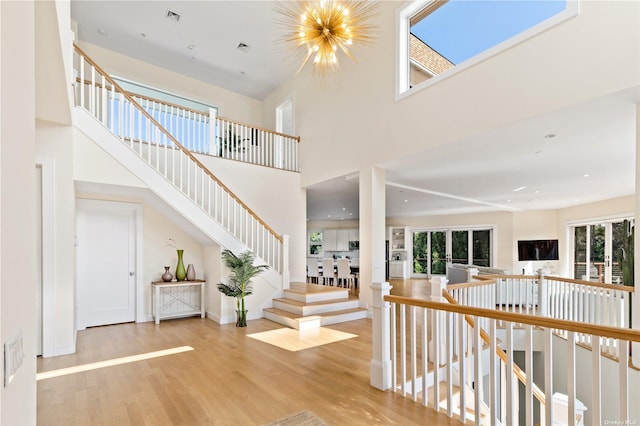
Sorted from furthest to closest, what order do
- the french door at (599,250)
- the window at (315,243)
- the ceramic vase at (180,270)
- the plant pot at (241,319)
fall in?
the window at (315,243), the french door at (599,250), the ceramic vase at (180,270), the plant pot at (241,319)

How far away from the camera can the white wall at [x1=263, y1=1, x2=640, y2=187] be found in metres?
3.03

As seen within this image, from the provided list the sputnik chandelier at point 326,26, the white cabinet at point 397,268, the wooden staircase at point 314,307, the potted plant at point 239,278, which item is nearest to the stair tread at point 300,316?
the wooden staircase at point 314,307

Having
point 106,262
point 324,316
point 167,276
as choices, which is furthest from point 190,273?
point 324,316

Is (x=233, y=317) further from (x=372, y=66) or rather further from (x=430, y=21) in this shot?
(x=430, y=21)

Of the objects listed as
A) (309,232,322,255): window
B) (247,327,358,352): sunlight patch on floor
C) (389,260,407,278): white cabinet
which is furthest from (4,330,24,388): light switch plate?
(309,232,322,255): window

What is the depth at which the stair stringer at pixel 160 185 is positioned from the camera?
4.48 m

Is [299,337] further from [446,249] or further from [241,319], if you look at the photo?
[446,249]

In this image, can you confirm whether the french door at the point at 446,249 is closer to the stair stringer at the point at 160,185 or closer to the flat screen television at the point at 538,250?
the flat screen television at the point at 538,250

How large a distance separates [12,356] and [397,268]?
1313cm

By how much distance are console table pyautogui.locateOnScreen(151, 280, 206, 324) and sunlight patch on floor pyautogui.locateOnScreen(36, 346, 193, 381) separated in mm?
1630

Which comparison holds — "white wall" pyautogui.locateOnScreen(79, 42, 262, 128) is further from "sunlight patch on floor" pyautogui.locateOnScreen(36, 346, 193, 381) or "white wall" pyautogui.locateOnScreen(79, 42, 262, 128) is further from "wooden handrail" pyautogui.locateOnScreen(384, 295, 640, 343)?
"wooden handrail" pyautogui.locateOnScreen(384, 295, 640, 343)

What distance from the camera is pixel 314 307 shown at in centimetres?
564

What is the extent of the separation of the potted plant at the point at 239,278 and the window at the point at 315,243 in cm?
988

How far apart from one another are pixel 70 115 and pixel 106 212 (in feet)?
7.05
